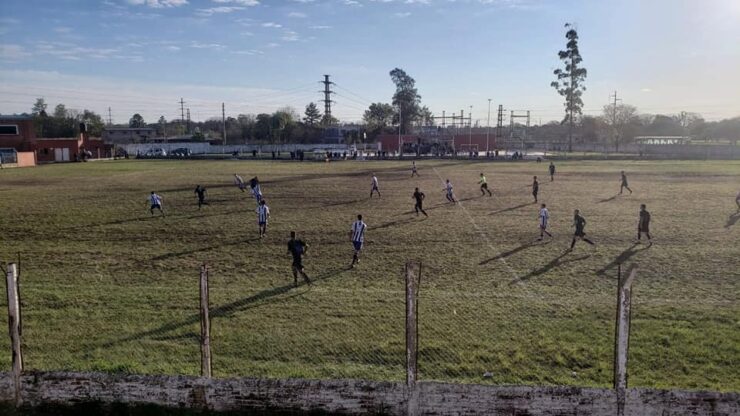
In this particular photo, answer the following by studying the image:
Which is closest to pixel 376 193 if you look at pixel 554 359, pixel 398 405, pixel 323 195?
pixel 323 195

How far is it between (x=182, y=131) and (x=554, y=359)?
146533mm

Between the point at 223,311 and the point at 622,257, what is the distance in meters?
11.0

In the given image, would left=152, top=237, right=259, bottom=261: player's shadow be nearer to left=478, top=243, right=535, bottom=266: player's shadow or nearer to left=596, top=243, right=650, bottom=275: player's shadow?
left=478, top=243, right=535, bottom=266: player's shadow

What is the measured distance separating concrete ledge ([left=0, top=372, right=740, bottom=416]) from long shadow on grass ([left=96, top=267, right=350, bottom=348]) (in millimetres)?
2469

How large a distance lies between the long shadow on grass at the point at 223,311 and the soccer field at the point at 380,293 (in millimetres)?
45

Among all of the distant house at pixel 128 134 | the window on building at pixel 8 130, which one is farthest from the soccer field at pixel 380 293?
the distant house at pixel 128 134

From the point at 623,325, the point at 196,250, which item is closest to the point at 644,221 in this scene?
the point at 623,325

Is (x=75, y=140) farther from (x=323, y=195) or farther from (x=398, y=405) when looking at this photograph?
(x=398, y=405)

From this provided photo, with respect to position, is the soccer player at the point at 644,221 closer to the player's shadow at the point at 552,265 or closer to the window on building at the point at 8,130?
the player's shadow at the point at 552,265

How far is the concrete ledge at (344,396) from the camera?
609cm

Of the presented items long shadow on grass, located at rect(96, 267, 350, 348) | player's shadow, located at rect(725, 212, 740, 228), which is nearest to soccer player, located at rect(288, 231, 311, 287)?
long shadow on grass, located at rect(96, 267, 350, 348)

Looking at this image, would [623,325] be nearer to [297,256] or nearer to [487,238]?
[297,256]

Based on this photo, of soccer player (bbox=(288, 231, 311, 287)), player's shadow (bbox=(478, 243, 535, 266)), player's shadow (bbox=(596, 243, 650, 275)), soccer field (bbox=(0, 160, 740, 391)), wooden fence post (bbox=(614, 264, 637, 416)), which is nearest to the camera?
wooden fence post (bbox=(614, 264, 637, 416))

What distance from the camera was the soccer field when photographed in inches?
329
